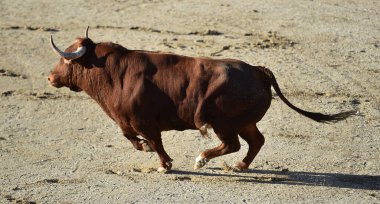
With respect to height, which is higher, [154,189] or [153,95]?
[153,95]

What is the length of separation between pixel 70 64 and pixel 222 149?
2353 millimetres

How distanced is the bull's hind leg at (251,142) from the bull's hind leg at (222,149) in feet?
1.07

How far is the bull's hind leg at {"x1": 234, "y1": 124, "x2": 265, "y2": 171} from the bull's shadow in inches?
6.0

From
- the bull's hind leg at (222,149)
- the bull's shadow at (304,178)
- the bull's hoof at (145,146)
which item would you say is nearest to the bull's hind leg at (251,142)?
the bull's shadow at (304,178)

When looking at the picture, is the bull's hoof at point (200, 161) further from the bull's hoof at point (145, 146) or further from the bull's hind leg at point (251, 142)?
the bull's hoof at point (145, 146)

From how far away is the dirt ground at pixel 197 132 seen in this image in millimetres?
10719

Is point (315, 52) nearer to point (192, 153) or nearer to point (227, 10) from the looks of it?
point (227, 10)

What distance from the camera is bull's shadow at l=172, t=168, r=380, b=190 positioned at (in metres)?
10.9

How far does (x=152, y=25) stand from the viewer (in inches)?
680

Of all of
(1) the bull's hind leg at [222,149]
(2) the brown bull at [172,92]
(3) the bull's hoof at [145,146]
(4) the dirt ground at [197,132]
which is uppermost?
(2) the brown bull at [172,92]

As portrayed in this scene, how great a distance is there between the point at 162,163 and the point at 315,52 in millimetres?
5895

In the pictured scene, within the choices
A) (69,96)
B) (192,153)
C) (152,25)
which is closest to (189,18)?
(152,25)

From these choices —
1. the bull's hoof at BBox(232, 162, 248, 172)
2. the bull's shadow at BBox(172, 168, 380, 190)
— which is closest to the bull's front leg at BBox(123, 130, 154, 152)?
the bull's shadow at BBox(172, 168, 380, 190)

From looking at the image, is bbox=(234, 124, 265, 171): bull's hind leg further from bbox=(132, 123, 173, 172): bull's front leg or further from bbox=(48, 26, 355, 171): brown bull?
bbox=(132, 123, 173, 172): bull's front leg
